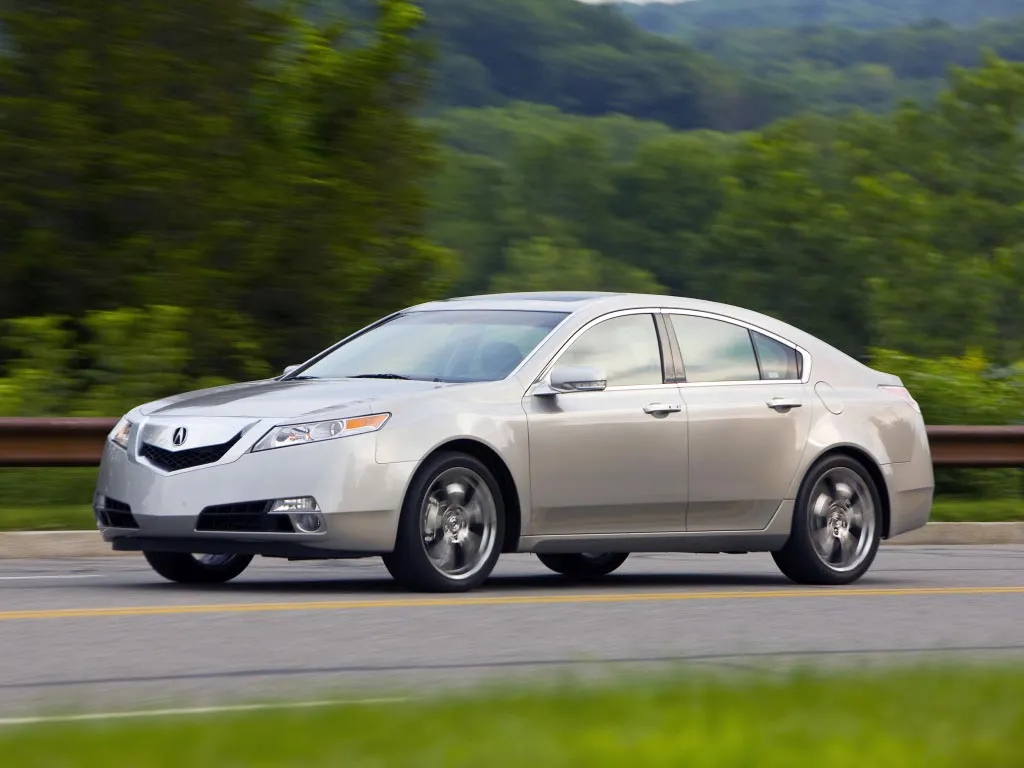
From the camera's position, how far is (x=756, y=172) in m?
94.7

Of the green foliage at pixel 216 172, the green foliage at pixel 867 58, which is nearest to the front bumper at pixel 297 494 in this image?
the green foliage at pixel 216 172

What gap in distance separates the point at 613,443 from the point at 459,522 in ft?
3.51

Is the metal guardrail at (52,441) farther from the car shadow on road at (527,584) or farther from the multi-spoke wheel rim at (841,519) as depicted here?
the multi-spoke wheel rim at (841,519)

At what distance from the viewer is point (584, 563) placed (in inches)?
469

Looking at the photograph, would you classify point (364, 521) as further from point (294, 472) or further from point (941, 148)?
point (941, 148)

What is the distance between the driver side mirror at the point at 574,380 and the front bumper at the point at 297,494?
1021 millimetres

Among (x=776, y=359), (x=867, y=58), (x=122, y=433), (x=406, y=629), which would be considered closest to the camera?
(x=406, y=629)

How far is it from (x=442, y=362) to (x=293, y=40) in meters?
11.2

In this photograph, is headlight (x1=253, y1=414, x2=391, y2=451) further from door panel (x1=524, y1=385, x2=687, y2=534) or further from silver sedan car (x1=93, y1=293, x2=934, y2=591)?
door panel (x1=524, y1=385, x2=687, y2=534)

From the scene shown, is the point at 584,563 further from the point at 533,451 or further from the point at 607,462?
the point at 533,451

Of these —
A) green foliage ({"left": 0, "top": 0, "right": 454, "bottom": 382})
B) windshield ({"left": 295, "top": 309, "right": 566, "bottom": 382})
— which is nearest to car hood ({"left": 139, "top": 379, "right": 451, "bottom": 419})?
windshield ({"left": 295, "top": 309, "right": 566, "bottom": 382})

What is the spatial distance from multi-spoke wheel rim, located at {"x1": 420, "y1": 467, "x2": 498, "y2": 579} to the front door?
330 mm

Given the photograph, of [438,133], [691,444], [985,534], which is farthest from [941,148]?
[691,444]

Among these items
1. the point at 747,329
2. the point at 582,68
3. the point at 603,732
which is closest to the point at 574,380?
the point at 747,329
